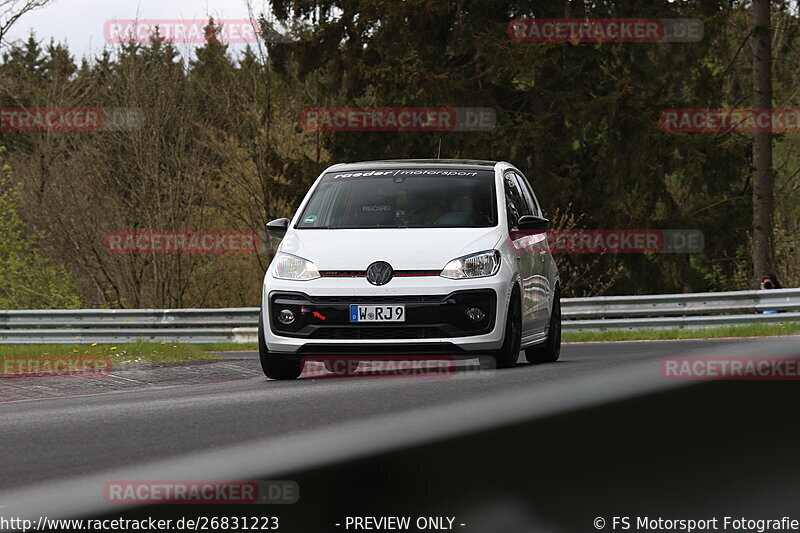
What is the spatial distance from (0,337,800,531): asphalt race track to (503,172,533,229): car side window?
5.65ft

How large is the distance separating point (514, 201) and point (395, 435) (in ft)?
20.4

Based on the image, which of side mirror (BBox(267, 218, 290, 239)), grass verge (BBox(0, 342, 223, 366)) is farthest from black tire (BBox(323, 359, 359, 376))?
grass verge (BBox(0, 342, 223, 366))

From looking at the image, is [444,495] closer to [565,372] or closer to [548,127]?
[565,372]

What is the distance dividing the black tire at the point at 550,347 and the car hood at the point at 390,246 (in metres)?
2.27

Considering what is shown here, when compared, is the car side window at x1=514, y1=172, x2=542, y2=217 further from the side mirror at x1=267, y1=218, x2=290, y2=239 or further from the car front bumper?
the side mirror at x1=267, y1=218, x2=290, y2=239

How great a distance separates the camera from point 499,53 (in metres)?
31.2

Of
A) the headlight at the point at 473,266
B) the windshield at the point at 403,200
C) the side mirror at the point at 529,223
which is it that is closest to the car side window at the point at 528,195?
the windshield at the point at 403,200

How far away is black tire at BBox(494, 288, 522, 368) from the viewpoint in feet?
36.2

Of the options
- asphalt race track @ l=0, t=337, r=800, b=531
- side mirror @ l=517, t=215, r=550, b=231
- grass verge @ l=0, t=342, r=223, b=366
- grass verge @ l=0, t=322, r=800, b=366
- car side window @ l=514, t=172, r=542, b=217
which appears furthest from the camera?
grass verge @ l=0, t=322, r=800, b=366

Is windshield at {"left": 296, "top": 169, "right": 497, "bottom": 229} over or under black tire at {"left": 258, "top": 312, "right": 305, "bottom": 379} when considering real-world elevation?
over

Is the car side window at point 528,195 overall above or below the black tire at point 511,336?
above

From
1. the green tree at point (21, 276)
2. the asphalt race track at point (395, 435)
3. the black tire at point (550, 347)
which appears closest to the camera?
the asphalt race track at point (395, 435)

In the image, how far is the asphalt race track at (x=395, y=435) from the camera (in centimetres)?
491

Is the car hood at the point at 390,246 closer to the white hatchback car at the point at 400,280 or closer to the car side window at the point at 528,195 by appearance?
the white hatchback car at the point at 400,280
